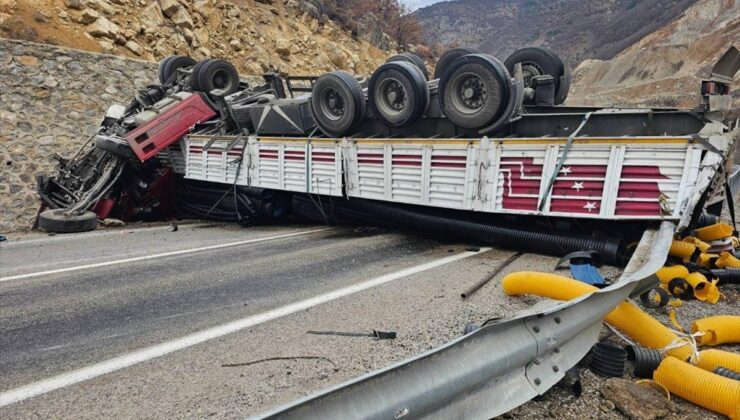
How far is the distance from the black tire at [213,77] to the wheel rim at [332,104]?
3.32m

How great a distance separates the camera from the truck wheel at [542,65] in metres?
7.29

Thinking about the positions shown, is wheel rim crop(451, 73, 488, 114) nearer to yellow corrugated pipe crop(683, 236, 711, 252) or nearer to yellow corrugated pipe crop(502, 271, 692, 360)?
yellow corrugated pipe crop(683, 236, 711, 252)

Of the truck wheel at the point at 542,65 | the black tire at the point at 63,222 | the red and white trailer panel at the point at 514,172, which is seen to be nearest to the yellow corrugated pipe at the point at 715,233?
the red and white trailer panel at the point at 514,172

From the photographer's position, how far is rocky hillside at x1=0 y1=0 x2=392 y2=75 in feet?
42.5

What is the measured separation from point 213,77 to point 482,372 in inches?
338

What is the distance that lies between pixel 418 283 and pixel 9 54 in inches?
440

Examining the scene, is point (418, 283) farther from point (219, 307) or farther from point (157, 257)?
point (157, 257)

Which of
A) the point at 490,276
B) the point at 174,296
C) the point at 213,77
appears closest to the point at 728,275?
the point at 490,276

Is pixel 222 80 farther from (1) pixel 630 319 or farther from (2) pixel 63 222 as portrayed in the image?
(1) pixel 630 319

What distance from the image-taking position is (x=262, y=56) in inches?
719

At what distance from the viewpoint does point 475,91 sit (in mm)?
5352

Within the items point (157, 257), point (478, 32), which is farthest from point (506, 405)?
point (478, 32)

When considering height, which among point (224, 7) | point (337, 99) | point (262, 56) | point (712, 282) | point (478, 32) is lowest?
point (712, 282)

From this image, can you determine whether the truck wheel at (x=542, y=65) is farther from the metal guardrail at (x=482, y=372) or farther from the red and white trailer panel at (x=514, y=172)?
the metal guardrail at (x=482, y=372)
